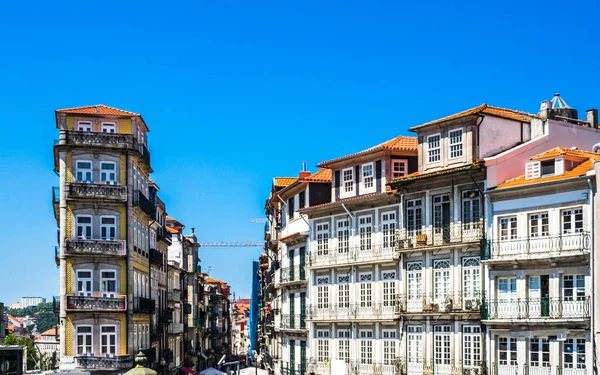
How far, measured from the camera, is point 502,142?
4762 centimetres

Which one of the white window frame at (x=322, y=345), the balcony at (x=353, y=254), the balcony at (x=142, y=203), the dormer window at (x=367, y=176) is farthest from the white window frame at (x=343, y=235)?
the balcony at (x=142, y=203)

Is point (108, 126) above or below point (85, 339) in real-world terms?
above

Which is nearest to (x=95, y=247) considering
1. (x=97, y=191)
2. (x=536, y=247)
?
(x=97, y=191)

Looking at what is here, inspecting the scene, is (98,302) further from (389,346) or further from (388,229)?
(388,229)

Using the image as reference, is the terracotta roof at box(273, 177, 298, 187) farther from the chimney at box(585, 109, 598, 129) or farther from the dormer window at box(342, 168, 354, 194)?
the chimney at box(585, 109, 598, 129)

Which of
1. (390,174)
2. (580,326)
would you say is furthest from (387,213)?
(580,326)

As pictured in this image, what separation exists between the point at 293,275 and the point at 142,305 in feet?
31.7

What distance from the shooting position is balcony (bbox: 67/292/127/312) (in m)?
57.5

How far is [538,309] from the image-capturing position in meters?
41.9

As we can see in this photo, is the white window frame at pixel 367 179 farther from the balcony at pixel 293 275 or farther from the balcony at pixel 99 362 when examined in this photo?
the balcony at pixel 99 362

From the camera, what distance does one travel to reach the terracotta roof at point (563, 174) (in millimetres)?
41281

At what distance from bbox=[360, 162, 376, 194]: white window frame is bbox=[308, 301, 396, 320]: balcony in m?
6.21

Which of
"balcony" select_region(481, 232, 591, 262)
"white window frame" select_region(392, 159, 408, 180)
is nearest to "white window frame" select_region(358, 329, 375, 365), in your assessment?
"white window frame" select_region(392, 159, 408, 180)

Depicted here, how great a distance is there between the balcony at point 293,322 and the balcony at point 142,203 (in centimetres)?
1121
